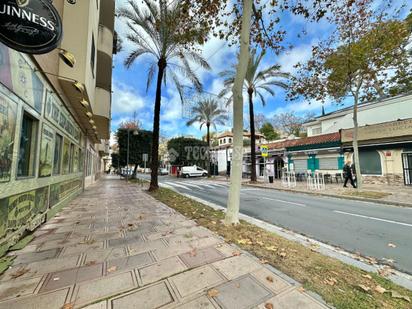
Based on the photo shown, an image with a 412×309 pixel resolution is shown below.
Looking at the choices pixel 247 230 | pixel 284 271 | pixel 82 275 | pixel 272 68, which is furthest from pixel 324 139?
pixel 82 275

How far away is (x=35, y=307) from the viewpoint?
2.06 metres

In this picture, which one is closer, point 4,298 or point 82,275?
point 4,298

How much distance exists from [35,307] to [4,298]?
501 millimetres

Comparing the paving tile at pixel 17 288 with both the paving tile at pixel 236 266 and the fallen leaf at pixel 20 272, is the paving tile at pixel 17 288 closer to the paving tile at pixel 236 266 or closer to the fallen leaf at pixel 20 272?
the fallen leaf at pixel 20 272

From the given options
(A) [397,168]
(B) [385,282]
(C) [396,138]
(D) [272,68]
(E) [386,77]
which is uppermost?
(D) [272,68]

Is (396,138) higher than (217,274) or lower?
higher

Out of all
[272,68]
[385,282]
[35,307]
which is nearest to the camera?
[35,307]

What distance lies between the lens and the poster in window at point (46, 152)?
511cm

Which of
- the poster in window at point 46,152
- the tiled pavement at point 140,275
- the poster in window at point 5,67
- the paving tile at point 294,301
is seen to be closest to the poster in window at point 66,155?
the poster in window at point 46,152

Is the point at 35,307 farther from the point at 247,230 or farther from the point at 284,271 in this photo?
the point at 247,230

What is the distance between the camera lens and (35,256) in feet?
10.9

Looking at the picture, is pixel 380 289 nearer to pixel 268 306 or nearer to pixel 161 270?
pixel 268 306

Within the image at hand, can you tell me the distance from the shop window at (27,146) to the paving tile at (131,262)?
2.79 meters

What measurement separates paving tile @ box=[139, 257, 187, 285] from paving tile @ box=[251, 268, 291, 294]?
1.06 m
